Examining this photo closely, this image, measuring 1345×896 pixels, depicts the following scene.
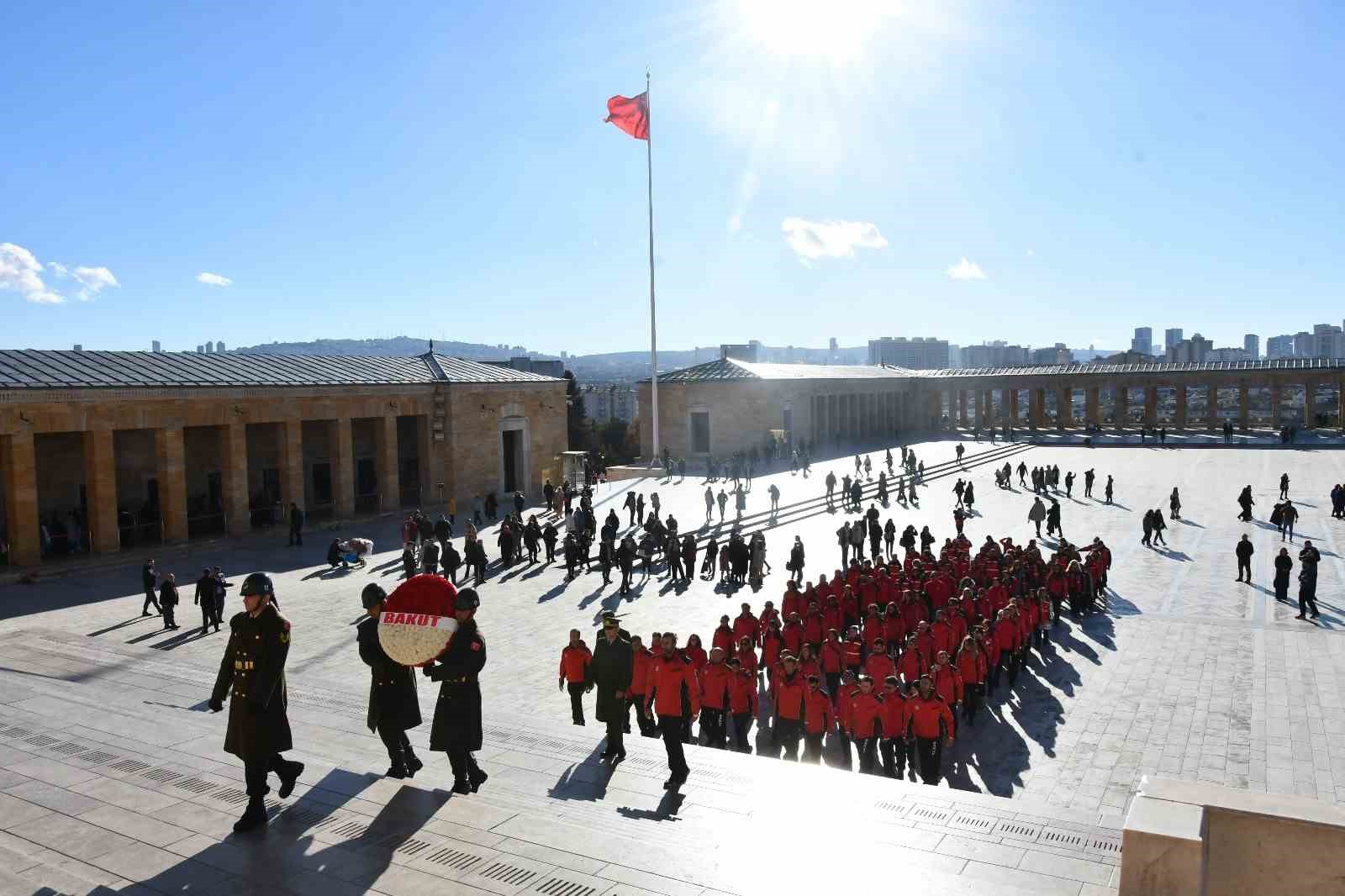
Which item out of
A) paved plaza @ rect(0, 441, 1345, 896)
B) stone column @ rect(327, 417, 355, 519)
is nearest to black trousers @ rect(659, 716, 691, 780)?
paved plaza @ rect(0, 441, 1345, 896)

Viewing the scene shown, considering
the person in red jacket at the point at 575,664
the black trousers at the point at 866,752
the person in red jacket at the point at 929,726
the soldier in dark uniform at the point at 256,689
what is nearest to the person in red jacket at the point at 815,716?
the black trousers at the point at 866,752

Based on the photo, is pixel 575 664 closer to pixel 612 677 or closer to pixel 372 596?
pixel 612 677

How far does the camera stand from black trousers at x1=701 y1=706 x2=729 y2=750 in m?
10.1

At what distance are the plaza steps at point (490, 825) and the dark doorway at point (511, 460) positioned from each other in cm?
2425

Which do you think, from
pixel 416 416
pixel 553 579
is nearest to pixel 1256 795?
pixel 553 579

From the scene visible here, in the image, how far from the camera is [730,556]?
20125 mm

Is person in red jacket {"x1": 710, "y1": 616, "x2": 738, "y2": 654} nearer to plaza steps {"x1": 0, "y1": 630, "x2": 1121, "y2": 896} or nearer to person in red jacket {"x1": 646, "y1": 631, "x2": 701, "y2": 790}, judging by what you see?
person in red jacket {"x1": 646, "y1": 631, "x2": 701, "y2": 790}

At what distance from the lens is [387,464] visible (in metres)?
29.9

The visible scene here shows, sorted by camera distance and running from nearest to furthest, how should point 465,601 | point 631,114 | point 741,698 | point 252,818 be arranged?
→ 1. point 252,818
2. point 465,601
3. point 741,698
4. point 631,114

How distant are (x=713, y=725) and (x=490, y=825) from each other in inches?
175

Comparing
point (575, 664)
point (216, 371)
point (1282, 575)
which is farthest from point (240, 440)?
point (1282, 575)

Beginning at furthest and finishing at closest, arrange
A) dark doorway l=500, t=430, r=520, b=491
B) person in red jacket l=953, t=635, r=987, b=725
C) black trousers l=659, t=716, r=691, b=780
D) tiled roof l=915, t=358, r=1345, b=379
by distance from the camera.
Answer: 1. tiled roof l=915, t=358, r=1345, b=379
2. dark doorway l=500, t=430, r=520, b=491
3. person in red jacket l=953, t=635, r=987, b=725
4. black trousers l=659, t=716, r=691, b=780

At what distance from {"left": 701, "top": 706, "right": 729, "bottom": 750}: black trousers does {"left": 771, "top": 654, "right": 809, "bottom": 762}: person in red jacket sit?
0.62 m

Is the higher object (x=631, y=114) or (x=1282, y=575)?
(x=631, y=114)
